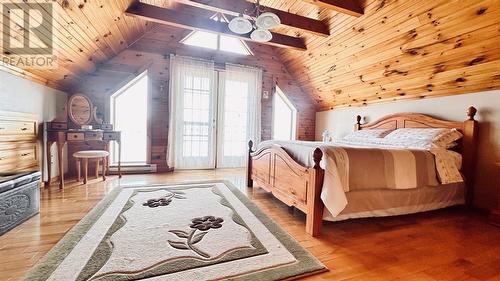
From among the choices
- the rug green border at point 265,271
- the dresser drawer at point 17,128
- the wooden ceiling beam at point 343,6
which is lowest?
the rug green border at point 265,271

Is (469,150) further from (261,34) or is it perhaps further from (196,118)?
(196,118)

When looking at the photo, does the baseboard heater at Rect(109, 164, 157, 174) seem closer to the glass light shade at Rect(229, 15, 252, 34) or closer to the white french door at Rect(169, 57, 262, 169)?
the white french door at Rect(169, 57, 262, 169)

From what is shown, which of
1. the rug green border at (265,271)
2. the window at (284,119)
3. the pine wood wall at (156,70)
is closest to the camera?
the rug green border at (265,271)

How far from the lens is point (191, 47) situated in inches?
170

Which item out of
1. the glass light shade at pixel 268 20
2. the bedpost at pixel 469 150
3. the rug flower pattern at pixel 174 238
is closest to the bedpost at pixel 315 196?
the rug flower pattern at pixel 174 238

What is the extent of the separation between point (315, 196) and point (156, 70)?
12.1 feet

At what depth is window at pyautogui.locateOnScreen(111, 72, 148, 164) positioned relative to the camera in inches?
→ 162

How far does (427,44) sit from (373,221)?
216 cm

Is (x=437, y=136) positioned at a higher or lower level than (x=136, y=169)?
higher

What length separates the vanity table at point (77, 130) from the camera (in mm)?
2941

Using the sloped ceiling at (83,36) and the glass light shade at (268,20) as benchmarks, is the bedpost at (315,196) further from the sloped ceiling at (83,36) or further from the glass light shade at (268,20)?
the sloped ceiling at (83,36)

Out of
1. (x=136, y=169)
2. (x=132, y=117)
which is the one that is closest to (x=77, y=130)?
(x=136, y=169)

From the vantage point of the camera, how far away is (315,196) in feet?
6.07

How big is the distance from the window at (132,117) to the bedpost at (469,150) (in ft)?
15.6
